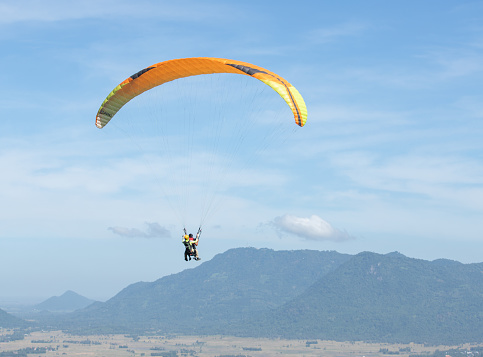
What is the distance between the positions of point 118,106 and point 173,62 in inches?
288

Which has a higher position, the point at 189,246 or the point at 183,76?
the point at 183,76

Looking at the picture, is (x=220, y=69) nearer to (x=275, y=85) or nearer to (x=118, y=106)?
(x=275, y=85)

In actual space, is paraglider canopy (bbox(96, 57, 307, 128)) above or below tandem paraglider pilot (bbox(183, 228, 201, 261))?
above

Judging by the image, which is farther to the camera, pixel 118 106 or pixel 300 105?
pixel 118 106

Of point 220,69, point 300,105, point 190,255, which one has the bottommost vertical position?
point 190,255

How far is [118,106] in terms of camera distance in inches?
2068

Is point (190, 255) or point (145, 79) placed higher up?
point (145, 79)

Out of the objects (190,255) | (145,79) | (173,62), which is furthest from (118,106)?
(190,255)

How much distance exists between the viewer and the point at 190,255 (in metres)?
48.9

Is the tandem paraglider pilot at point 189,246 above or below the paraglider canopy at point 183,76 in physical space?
below

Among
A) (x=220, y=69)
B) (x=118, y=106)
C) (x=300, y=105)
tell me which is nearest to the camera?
(x=300, y=105)

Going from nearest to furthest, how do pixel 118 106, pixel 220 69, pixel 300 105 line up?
pixel 300 105, pixel 220 69, pixel 118 106

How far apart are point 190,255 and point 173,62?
14.3 meters

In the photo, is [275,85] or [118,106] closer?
[275,85]
